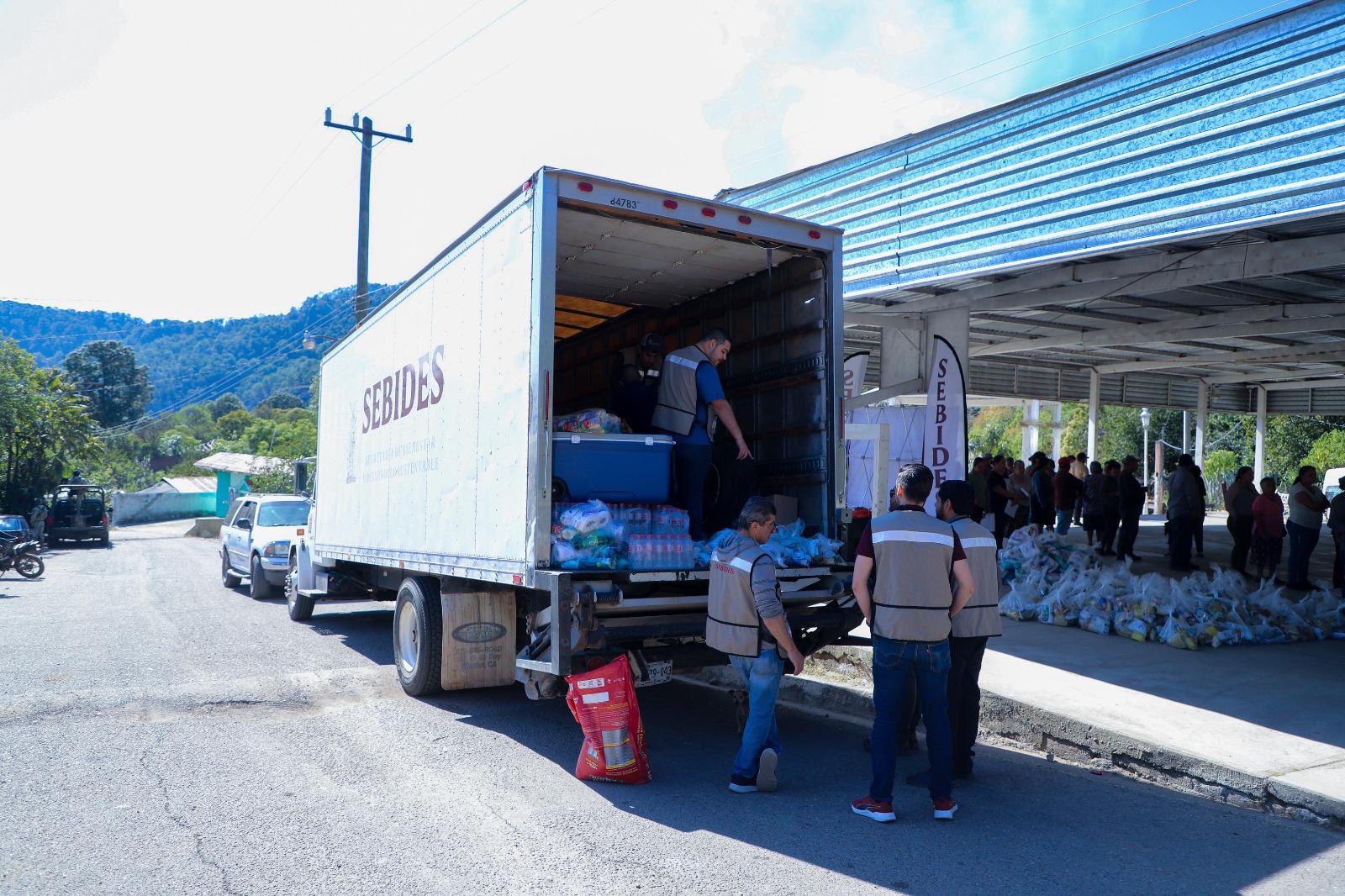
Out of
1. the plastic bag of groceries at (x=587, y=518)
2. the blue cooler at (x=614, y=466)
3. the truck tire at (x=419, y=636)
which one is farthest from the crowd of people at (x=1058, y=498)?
the plastic bag of groceries at (x=587, y=518)

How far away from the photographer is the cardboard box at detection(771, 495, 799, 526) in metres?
7.41

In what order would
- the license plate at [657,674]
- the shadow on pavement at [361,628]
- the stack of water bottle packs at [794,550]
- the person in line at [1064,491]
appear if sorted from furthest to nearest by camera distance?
the person in line at [1064,491] < the shadow on pavement at [361,628] < the stack of water bottle packs at [794,550] < the license plate at [657,674]

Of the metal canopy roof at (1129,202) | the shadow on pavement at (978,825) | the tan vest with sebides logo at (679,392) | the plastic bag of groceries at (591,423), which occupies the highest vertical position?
the metal canopy roof at (1129,202)

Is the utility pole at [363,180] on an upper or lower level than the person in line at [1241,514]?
upper

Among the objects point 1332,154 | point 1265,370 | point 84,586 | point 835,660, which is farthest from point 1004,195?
point 84,586

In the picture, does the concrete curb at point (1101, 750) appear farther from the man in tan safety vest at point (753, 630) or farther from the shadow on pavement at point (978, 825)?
the man in tan safety vest at point (753, 630)

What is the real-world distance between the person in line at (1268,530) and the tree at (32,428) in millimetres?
34165

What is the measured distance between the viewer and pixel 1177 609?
30.8 ft

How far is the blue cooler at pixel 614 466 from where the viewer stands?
6.31 meters

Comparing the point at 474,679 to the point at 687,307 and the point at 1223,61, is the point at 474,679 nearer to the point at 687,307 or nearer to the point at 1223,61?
the point at 687,307

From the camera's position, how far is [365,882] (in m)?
4.04

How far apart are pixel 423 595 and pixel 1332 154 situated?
748 centimetres

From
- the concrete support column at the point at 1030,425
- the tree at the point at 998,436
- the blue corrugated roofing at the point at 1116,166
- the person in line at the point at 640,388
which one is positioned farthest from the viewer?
the tree at the point at 998,436

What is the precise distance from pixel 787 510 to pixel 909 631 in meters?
2.61
